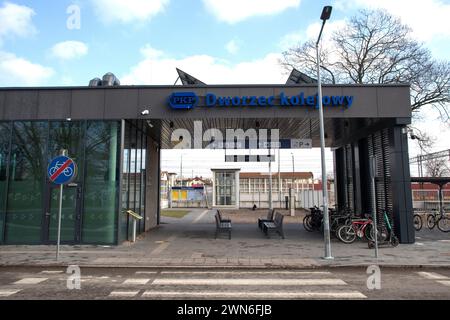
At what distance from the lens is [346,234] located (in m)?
12.3

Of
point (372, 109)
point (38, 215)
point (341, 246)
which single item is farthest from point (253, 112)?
point (38, 215)

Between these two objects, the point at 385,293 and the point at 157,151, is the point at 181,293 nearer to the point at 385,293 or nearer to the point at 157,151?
the point at 385,293

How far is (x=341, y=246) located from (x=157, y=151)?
1017 centimetres

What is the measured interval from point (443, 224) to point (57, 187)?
16272 mm

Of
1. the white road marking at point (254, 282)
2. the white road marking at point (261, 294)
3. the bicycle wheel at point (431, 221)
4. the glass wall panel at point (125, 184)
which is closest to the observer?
the white road marking at point (261, 294)

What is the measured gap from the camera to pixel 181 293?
6.13 meters

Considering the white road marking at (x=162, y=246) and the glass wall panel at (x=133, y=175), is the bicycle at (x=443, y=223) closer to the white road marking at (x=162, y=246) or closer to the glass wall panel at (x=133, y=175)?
the white road marking at (x=162, y=246)

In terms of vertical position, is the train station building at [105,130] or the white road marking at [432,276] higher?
the train station building at [105,130]

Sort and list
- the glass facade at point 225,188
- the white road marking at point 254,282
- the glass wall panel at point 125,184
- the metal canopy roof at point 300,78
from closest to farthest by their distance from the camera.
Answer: the white road marking at point 254,282 < the glass wall panel at point 125,184 < the metal canopy roof at point 300,78 < the glass facade at point 225,188

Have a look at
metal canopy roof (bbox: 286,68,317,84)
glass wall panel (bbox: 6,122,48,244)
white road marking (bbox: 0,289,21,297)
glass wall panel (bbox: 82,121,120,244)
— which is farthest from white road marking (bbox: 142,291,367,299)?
metal canopy roof (bbox: 286,68,317,84)

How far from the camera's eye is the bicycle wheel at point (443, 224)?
1648 cm

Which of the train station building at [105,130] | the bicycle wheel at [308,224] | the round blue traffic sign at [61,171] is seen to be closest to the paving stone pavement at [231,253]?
the train station building at [105,130]

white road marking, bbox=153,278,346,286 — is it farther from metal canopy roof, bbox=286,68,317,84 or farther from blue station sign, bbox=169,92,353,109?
metal canopy roof, bbox=286,68,317,84

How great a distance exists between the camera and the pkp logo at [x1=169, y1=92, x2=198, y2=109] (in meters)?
12.0
